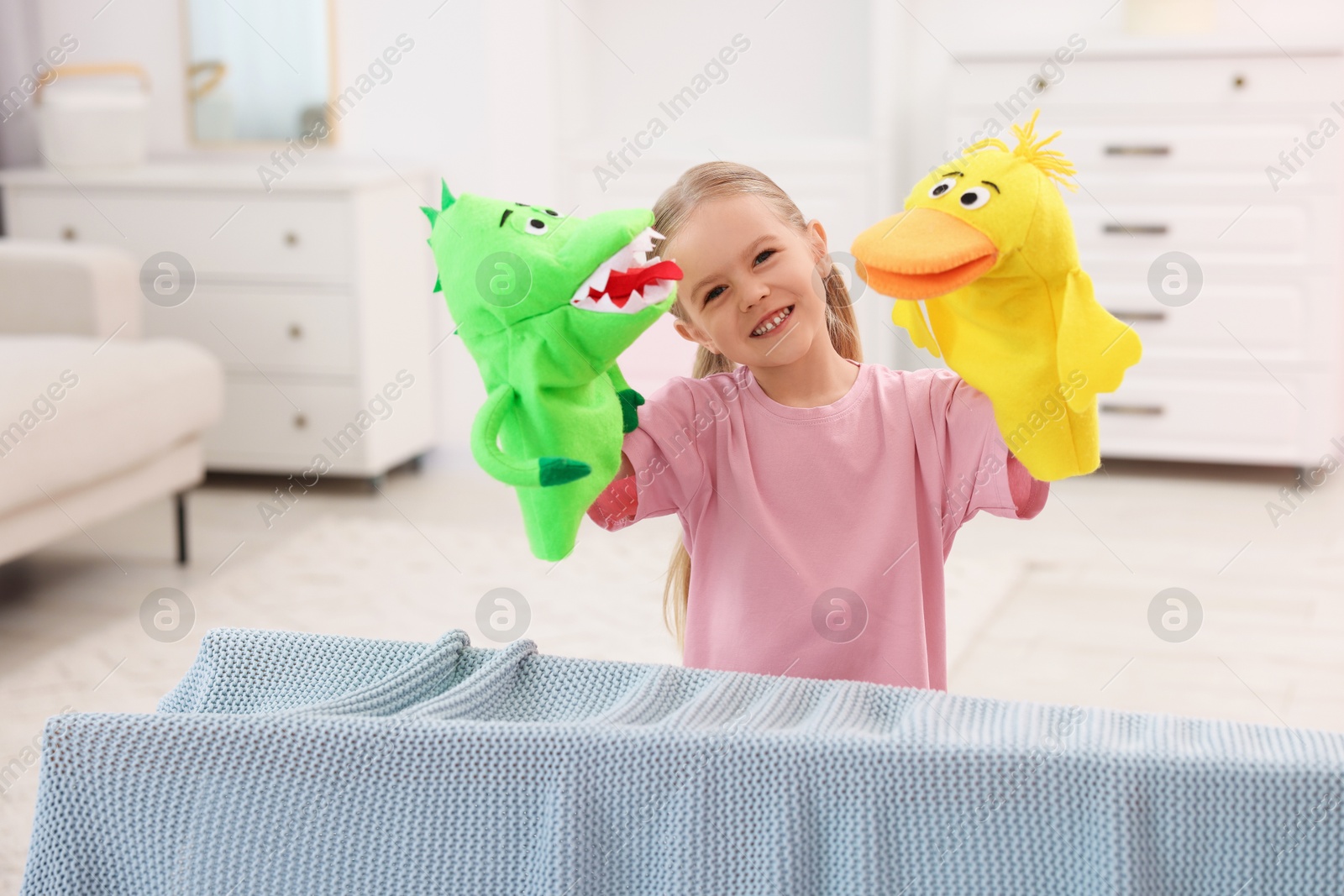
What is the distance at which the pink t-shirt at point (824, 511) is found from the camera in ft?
3.18

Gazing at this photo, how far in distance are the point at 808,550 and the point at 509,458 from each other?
32cm

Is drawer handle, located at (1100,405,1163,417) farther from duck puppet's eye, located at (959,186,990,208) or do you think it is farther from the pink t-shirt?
duck puppet's eye, located at (959,186,990,208)

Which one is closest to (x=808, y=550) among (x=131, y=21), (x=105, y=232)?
(x=105, y=232)

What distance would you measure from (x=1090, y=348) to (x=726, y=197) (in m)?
0.30

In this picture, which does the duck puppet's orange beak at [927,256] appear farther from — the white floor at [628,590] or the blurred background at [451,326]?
the blurred background at [451,326]

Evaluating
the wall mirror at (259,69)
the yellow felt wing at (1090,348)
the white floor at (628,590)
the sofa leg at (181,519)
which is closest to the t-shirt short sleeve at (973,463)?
the yellow felt wing at (1090,348)

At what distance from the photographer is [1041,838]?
21.9 inches

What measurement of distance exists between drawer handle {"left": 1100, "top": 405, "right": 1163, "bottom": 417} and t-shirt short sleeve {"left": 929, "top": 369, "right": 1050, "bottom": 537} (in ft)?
7.76

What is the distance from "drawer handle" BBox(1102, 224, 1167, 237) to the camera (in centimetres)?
309

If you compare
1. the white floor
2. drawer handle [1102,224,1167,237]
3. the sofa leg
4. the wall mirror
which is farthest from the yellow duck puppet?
the wall mirror

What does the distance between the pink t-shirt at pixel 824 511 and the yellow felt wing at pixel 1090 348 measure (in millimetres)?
189

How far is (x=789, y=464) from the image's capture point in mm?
993

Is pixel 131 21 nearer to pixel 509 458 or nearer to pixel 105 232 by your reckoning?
pixel 105 232

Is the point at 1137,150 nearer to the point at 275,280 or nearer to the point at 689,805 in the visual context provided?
the point at 275,280
